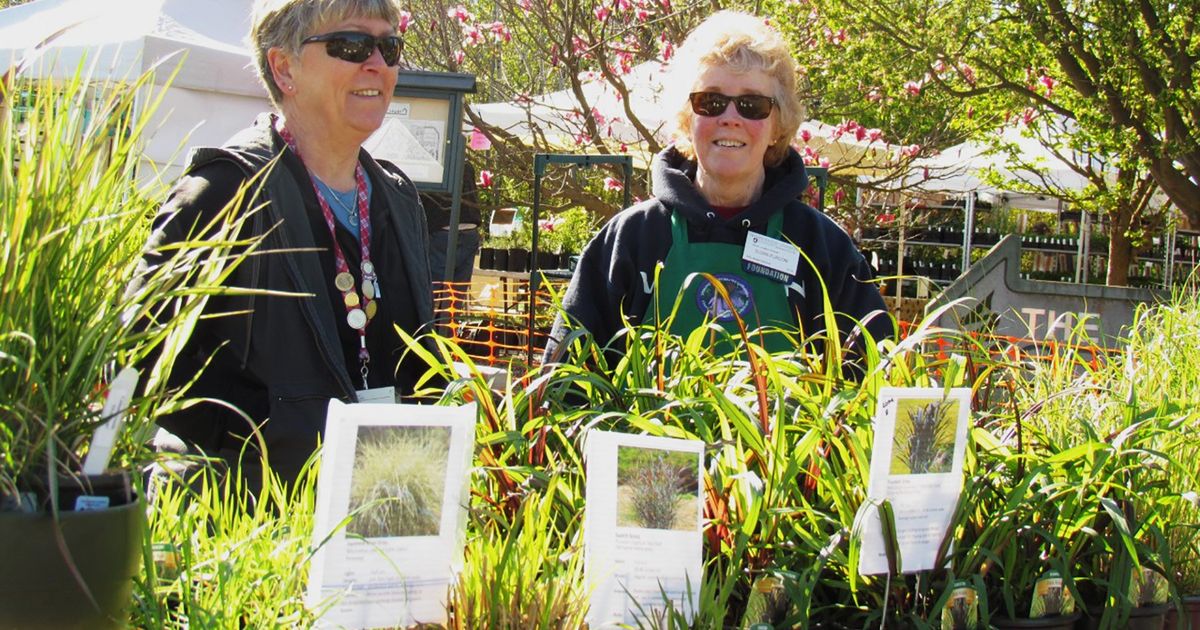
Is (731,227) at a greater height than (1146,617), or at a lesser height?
greater

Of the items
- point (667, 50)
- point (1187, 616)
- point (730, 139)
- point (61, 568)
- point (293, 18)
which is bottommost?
point (1187, 616)

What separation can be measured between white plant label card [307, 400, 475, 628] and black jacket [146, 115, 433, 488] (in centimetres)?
96

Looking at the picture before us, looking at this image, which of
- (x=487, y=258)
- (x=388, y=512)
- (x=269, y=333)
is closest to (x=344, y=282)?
(x=269, y=333)

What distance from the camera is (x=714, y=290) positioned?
247cm

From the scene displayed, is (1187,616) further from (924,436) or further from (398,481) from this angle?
(398,481)

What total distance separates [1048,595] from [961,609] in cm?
12

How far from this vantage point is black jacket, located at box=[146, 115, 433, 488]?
6.75 feet

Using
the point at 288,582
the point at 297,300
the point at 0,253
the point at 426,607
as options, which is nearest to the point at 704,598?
the point at 426,607

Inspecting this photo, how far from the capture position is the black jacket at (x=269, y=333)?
2.06m

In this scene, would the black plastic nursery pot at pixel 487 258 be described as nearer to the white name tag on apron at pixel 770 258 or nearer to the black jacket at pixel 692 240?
the black jacket at pixel 692 240

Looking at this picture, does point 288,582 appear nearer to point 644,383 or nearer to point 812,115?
point 644,383

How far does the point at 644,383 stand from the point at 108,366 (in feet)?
2.29

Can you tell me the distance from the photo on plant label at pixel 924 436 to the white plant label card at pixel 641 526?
0.23m

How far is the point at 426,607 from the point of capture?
3.73ft
